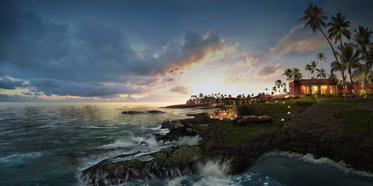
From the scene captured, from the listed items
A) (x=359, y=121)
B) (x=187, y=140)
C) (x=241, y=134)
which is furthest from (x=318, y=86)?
(x=187, y=140)

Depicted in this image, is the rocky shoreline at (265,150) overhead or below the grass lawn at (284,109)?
below

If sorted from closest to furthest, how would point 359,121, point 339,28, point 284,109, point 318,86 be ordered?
point 359,121
point 284,109
point 339,28
point 318,86

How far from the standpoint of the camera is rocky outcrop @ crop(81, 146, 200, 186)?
1059 cm

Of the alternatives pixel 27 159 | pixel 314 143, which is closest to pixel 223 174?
pixel 314 143

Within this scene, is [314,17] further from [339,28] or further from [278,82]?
[278,82]

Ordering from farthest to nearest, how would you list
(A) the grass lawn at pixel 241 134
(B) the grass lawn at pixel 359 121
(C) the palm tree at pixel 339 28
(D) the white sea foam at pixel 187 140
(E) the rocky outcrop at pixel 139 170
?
1. (C) the palm tree at pixel 339 28
2. (D) the white sea foam at pixel 187 140
3. (A) the grass lawn at pixel 241 134
4. (B) the grass lawn at pixel 359 121
5. (E) the rocky outcrop at pixel 139 170

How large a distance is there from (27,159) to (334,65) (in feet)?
182

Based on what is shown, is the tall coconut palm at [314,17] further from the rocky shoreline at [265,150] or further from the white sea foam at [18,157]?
the white sea foam at [18,157]

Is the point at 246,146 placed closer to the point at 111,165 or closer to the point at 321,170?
the point at 321,170

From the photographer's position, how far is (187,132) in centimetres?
2258

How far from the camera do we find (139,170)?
1118 centimetres

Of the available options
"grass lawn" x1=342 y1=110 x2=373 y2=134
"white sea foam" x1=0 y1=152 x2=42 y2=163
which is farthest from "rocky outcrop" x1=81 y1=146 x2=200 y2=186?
"grass lawn" x1=342 y1=110 x2=373 y2=134

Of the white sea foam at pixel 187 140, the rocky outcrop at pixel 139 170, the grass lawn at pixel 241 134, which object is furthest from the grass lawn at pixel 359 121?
the white sea foam at pixel 187 140

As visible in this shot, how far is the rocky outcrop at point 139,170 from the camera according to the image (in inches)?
417
